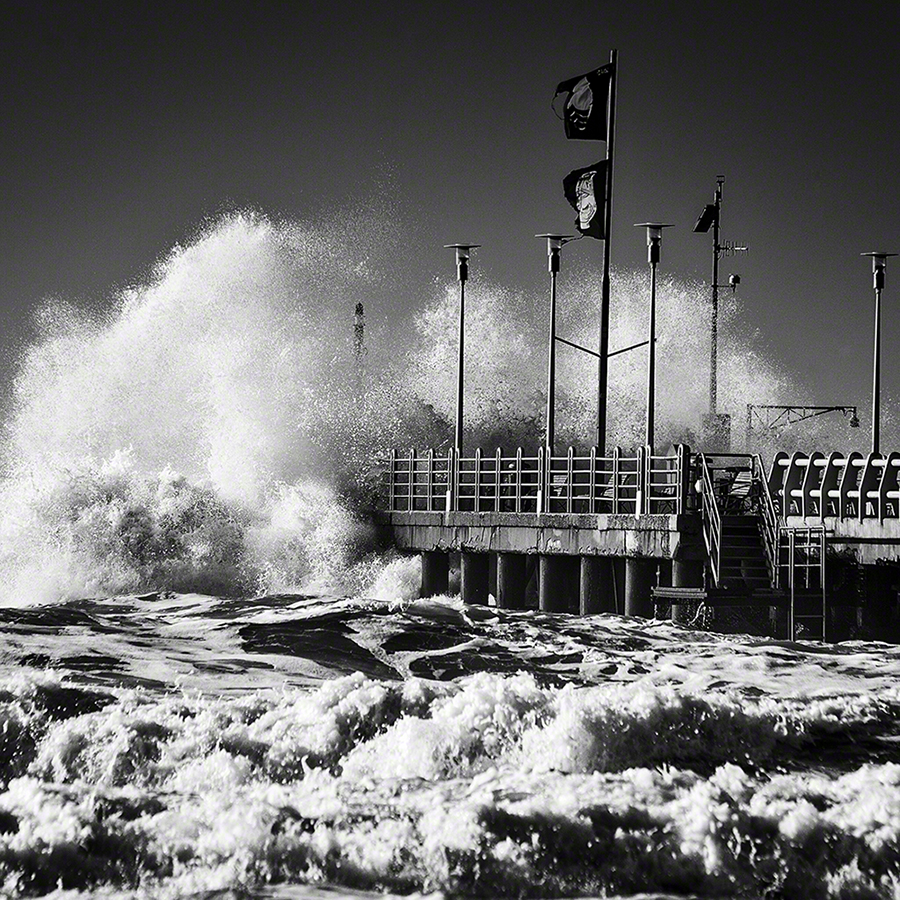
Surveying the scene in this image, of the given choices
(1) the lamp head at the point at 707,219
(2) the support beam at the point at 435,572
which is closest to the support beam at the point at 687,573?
(2) the support beam at the point at 435,572

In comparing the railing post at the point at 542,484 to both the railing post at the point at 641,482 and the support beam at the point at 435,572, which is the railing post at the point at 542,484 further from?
the support beam at the point at 435,572

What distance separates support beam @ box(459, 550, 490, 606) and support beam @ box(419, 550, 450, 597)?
901 mm

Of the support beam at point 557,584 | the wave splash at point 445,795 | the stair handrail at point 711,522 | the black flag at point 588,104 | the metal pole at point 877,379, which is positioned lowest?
the wave splash at point 445,795

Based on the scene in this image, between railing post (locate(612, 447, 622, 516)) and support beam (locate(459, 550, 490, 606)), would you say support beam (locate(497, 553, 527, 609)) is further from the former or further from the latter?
railing post (locate(612, 447, 622, 516))

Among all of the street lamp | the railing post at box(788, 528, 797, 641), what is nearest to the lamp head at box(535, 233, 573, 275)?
the street lamp

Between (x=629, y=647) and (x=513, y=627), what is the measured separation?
114 inches

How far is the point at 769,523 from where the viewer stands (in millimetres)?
24062

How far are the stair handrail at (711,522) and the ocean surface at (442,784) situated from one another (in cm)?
559

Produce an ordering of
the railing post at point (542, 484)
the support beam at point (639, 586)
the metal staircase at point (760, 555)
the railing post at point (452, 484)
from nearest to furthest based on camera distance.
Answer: the metal staircase at point (760, 555)
the support beam at point (639, 586)
the railing post at point (542, 484)
the railing post at point (452, 484)

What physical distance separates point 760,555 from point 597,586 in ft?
10.4

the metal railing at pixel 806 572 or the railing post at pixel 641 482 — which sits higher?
the railing post at pixel 641 482

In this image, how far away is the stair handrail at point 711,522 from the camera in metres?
23.6

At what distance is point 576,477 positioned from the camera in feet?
98.8

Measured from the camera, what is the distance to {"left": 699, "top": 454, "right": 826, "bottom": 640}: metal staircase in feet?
74.5
